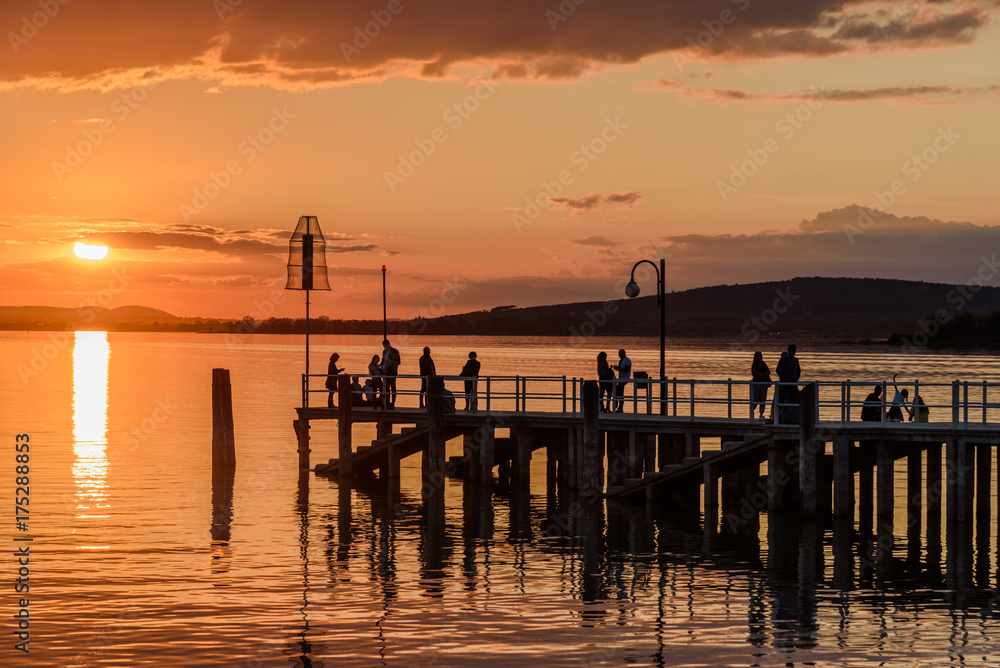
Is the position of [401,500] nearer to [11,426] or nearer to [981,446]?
[981,446]

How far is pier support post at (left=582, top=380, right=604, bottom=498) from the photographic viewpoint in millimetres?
30250

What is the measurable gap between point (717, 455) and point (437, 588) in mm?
10328

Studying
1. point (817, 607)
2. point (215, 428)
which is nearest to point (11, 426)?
point (215, 428)

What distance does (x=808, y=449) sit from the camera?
90.4ft

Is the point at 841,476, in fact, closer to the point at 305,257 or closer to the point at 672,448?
the point at 672,448

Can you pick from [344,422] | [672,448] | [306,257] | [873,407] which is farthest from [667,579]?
[306,257]

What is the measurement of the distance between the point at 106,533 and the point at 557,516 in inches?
423

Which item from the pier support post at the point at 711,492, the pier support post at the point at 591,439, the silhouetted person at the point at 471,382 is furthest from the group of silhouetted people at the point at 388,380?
the pier support post at the point at 711,492

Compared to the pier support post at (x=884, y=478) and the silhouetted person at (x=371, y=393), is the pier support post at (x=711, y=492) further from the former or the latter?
the silhouetted person at (x=371, y=393)

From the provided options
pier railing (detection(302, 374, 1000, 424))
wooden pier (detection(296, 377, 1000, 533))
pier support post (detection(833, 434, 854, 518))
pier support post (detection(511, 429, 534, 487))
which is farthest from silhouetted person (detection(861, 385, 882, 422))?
pier support post (detection(511, 429, 534, 487))

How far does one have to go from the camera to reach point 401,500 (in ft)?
109

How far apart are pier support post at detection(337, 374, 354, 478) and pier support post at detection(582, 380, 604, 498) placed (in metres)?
7.94

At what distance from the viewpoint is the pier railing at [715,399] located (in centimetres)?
2884

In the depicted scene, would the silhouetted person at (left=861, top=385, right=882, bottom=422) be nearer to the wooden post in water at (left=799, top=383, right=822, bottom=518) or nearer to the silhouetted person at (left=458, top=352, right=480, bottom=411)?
the wooden post in water at (left=799, top=383, right=822, bottom=518)
